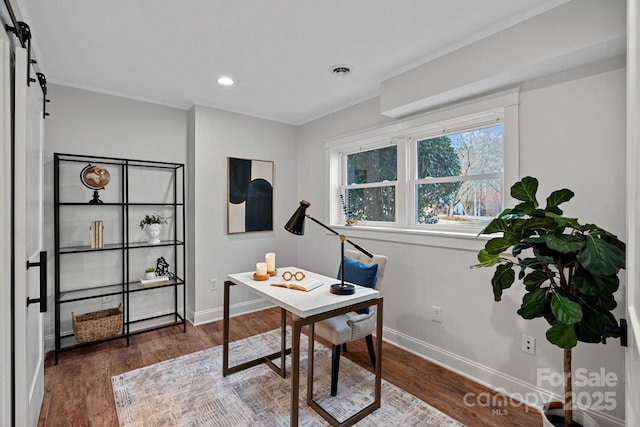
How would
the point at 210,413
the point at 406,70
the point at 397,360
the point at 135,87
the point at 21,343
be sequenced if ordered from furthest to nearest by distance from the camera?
the point at 135,87, the point at 397,360, the point at 406,70, the point at 210,413, the point at 21,343

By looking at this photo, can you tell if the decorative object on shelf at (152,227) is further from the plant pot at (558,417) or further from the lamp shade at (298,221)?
the plant pot at (558,417)

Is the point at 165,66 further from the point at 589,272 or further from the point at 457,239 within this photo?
the point at 589,272

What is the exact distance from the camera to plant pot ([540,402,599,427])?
151 centimetres

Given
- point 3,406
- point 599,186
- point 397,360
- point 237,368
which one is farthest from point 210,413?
point 599,186

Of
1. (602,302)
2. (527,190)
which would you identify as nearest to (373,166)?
(527,190)

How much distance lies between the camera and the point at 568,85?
1947mm

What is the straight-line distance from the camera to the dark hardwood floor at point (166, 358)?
2.00 meters

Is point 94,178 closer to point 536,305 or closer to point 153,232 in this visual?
point 153,232

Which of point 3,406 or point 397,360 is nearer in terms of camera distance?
point 3,406

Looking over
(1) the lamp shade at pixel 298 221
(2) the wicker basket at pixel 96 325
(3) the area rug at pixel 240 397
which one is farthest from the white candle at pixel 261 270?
(2) the wicker basket at pixel 96 325

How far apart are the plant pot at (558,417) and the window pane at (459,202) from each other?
4.13 feet

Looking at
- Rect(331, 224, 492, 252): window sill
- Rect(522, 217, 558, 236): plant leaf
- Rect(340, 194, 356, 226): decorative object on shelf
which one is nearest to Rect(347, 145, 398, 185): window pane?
Rect(340, 194, 356, 226): decorative object on shelf

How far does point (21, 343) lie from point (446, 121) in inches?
115

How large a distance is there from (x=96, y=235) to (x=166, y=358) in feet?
4.11
